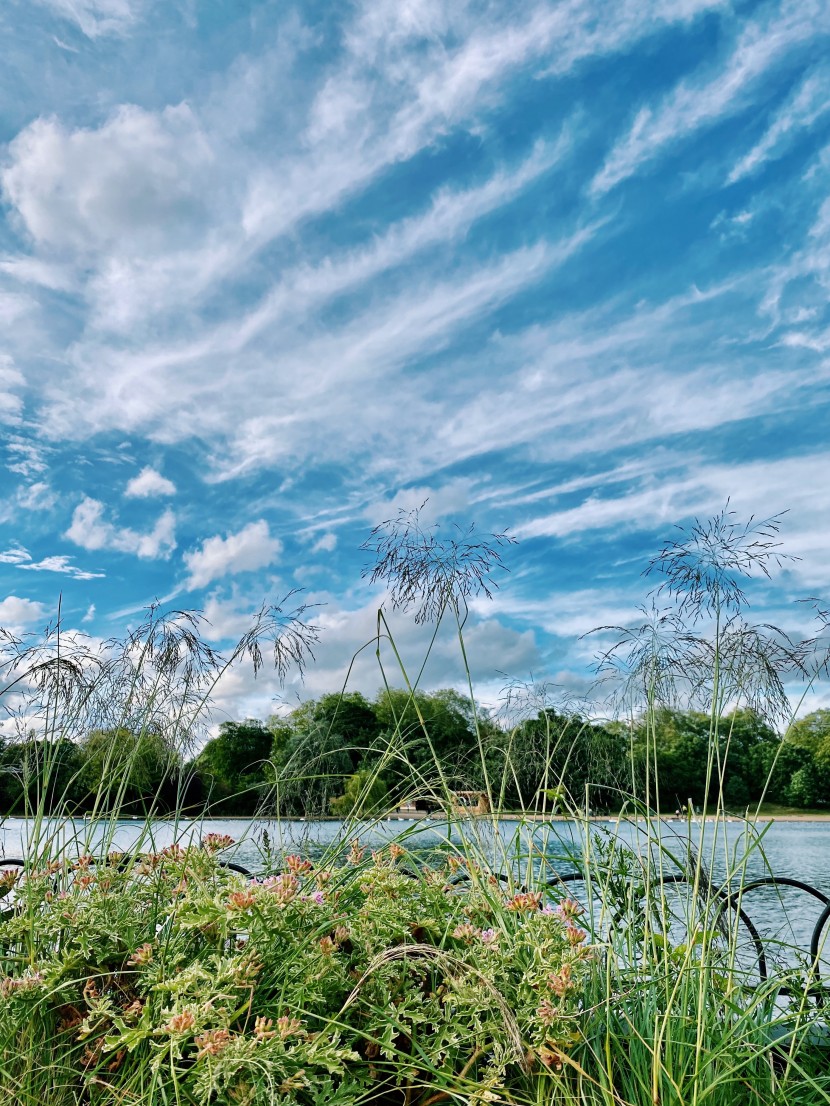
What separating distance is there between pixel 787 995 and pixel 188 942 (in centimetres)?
198

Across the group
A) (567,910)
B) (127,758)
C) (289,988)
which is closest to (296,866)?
(289,988)

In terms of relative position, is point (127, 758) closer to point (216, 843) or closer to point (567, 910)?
point (216, 843)

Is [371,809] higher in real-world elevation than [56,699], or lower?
lower

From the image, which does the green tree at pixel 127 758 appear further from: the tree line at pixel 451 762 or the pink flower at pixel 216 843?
the pink flower at pixel 216 843

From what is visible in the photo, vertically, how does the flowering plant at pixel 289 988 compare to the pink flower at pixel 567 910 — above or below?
below

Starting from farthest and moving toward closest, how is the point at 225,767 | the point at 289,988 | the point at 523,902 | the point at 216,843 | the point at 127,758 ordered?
the point at 225,767 < the point at 127,758 < the point at 216,843 < the point at 523,902 < the point at 289,988

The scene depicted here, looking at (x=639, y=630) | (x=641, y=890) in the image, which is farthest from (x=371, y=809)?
(x=639, y=630)

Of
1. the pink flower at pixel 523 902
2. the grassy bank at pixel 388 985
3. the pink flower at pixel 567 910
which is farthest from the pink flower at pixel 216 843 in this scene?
the pink flower at pixel 567 910

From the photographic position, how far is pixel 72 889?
2.45 m

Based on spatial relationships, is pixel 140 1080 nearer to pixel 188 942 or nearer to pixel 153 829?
pixel 188 942

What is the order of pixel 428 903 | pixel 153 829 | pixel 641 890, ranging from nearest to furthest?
pixel 428 903, pixel 641 890, pixel 153 829

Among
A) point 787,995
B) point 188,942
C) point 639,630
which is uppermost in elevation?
point 639,630

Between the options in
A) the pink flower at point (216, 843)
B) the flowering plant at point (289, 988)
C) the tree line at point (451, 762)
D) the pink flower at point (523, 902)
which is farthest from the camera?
the tree line at point (451, 762)

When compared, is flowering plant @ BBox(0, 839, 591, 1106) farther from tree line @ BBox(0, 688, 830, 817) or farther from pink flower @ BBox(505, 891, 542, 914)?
tree line @ BBox(0, 688, 830, 817)
